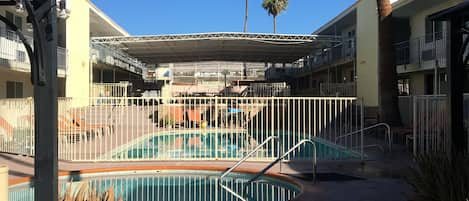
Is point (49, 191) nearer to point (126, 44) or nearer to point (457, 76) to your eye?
point (457, 76)

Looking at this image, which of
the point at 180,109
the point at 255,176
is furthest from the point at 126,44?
the point at 255,176

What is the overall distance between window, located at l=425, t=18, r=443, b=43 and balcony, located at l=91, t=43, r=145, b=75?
19040 millimetres

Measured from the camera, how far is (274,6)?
54125 mm

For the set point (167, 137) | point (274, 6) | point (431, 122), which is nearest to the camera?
point (431, 122)

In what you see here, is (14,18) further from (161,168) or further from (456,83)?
(456,83)

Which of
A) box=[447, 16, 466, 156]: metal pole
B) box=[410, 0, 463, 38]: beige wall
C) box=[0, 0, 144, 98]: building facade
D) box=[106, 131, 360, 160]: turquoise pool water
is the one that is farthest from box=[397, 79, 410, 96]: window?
box=[447, 16, 466, 156]: metal pole

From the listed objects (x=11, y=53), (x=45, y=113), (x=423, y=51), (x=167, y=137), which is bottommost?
(x=167, y=137)

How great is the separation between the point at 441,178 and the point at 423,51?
1574 centimetres

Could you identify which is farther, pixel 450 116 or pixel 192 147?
pixel 192 147

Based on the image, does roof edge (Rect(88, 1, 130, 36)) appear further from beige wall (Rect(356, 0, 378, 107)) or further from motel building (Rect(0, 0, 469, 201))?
beige wall (Rect(356, 0, 378, 107))

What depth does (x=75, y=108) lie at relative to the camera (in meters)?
14.7

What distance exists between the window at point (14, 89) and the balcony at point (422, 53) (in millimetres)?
18663

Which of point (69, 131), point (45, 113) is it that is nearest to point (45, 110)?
point (45, 113)

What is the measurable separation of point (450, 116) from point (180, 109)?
19.1 m
